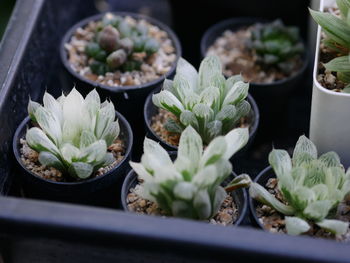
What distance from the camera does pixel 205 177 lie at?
2.45 feet

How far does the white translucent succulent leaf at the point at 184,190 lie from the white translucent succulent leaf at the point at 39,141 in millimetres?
226

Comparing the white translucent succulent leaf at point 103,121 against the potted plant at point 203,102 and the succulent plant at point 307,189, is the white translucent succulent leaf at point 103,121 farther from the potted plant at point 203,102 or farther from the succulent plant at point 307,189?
the succulent plant at point 307,189

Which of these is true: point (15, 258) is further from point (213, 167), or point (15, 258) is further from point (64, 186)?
point (213, 167)

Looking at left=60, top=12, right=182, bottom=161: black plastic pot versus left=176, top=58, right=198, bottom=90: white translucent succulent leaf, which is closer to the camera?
left=176, top=58, right=198, bottom=90: white translucent succulent leaf

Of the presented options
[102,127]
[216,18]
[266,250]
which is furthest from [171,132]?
[216,18]

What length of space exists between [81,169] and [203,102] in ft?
0.70

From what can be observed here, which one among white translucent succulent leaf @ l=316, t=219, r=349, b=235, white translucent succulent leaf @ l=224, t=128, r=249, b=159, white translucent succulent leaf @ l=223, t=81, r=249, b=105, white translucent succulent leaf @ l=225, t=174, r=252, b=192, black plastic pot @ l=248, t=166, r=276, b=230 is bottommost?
black plastic pot @ l=248, t=166, r=276, b=230

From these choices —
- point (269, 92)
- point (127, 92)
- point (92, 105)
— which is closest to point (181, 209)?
point (92, 105)

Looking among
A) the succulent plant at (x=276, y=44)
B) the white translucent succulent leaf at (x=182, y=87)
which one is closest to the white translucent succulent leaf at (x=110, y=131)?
the white translucent succulent leaf at (x=182, y=87)

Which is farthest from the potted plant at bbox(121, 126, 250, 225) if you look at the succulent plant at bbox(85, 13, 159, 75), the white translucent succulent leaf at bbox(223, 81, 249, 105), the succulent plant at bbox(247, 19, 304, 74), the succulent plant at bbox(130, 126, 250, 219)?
the succulent plant at bbox(247, 19, 304, 74)

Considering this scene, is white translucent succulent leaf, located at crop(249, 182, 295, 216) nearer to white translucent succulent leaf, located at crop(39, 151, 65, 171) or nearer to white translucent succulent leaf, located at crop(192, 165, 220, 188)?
white translucent succulent leaf, located at crop(192, 165, 220, 188)

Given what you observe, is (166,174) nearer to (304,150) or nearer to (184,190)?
(184,190)

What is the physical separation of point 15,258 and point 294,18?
858 millimetres

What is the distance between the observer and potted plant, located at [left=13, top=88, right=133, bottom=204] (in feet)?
2.81
